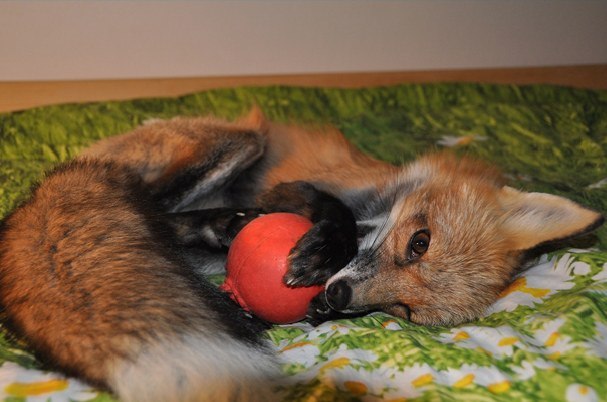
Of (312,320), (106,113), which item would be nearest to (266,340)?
(312,320)

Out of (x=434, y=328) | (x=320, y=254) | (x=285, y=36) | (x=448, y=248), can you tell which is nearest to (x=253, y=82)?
(x=285, y=36)

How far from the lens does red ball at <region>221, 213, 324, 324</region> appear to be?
194 centimetres

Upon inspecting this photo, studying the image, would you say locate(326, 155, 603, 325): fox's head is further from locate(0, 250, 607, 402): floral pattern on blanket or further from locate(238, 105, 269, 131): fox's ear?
locate(238, 105, 269, 131): fox's ear

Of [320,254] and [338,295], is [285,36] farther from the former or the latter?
[338,295]

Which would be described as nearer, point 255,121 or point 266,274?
point 266,274

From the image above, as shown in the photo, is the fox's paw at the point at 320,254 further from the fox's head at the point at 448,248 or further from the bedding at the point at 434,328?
the bedding at the point at 434,328

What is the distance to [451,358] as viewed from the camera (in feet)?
5.29

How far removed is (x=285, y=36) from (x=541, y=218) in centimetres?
→ 283

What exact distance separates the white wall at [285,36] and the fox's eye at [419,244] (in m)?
2.76

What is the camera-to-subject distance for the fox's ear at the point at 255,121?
285cm

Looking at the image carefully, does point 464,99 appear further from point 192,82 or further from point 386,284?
point 386,284

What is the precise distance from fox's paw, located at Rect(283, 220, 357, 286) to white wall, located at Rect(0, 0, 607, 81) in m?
2.60

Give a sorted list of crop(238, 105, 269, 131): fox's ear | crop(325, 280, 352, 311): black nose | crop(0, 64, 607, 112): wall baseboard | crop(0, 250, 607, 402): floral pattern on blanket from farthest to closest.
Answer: crop(0, 64, 607, 112): wall baseboard < crop(238, 105, 269, 131): fox's ear < crop(325, 280, 352, 311): black nose < crop(0, 250, 607, 402): floral pattern on blanket

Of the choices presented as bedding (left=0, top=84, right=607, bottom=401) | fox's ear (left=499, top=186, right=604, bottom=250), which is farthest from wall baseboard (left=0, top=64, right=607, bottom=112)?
fox's ear (left=499, top=186, right=604, bottom=250)
